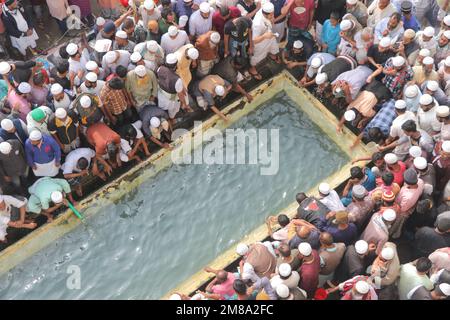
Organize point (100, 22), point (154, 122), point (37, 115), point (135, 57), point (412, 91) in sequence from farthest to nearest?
point (100, 22)
point (154, 122)
point (135, 57)
point (412, 91)
point (37, 115)

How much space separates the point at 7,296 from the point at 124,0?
5.79 meters

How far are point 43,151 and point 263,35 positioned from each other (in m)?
4.16

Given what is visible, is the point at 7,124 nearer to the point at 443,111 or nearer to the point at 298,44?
the point at 298,44

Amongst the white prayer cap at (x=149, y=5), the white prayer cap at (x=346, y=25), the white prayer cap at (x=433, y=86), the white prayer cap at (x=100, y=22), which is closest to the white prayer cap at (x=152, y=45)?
the white prayer cap at (x=149, y=5)

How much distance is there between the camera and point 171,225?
1097 cm

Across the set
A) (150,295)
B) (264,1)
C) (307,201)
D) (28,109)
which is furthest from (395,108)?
(28,109)

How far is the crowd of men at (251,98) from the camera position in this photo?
9.34m

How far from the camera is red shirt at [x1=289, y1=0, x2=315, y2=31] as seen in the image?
38.4ft

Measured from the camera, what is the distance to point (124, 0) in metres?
12.8

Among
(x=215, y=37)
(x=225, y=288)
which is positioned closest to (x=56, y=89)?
(x=215, y=37)

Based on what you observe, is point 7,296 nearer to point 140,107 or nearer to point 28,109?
point 28,109

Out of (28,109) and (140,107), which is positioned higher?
(28,109)

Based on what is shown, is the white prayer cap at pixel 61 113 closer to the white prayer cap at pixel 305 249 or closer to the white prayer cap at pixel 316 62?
the white prayer cap at pixel 305 249

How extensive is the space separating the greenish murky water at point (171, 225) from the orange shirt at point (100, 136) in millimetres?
1011
